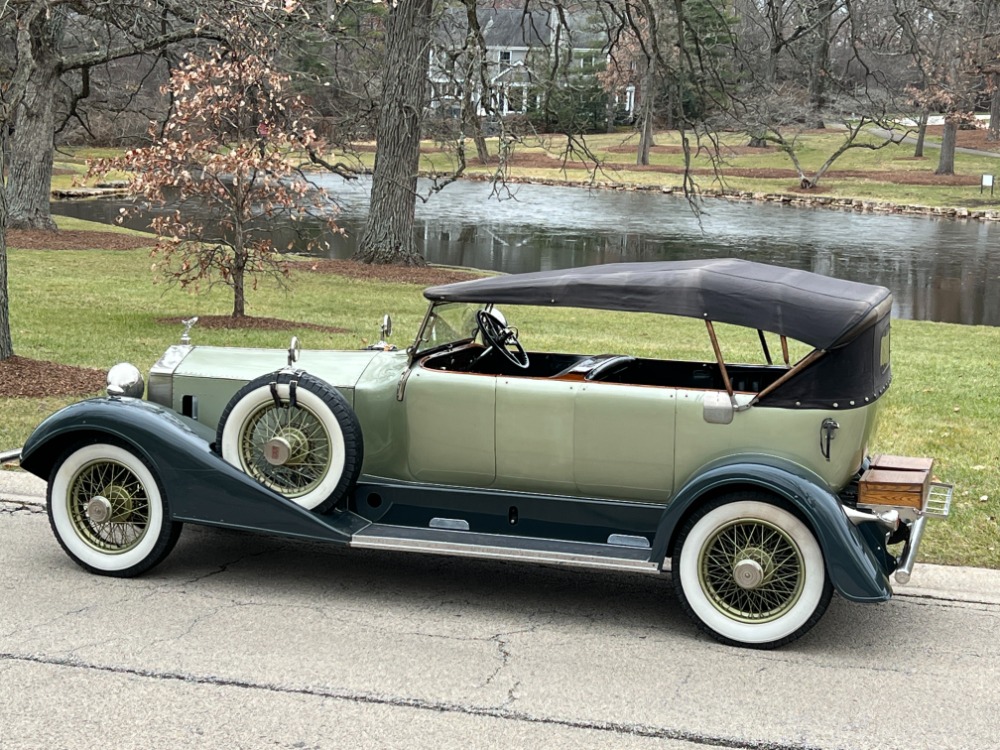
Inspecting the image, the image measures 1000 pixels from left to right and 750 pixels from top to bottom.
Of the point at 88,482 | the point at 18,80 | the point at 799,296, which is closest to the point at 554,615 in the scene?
the point at 799,296

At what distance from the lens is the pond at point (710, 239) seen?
24.6 metres

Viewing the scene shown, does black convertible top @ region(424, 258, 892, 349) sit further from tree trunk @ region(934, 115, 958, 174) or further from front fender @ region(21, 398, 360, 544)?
tree trunk @ region(934, 115, 958, 174)

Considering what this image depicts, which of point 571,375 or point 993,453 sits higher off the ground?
point 571,375

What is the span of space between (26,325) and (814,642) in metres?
10.8

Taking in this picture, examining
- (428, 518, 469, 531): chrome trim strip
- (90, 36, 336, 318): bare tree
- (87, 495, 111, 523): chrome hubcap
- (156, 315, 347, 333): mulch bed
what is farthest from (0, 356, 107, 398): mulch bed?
(428, 518, 469, 531): chrome trim strip

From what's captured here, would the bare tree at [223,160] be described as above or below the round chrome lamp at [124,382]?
above

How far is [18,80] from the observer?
970 centimetres

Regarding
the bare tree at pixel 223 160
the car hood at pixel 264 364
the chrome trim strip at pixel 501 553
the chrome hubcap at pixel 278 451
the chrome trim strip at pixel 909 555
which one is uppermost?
the bare tree at pixel 223 160

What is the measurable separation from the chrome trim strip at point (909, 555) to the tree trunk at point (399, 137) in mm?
16224

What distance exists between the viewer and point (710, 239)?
107 feet

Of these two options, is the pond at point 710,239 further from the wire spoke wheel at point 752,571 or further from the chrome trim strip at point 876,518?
the wire spoke wheel at point 752,571

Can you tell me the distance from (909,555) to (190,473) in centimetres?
312

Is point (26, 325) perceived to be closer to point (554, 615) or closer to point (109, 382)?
point (109, 382)

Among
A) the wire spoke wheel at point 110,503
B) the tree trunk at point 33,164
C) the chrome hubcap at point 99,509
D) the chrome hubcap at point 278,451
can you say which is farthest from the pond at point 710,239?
the chrome hubcap at point 278,451
